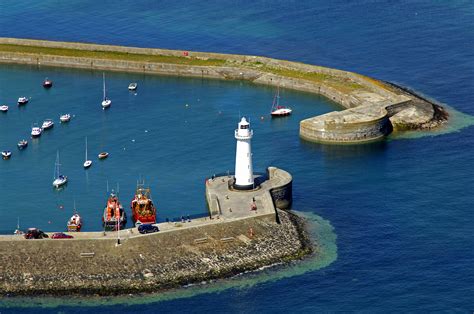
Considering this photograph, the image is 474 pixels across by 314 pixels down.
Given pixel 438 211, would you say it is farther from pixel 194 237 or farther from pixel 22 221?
pixel 22 221

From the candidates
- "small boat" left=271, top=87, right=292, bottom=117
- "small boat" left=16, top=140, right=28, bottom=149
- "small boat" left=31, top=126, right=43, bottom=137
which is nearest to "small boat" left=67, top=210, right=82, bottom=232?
"small boat" left=16, top=140, right=28, bottom=149

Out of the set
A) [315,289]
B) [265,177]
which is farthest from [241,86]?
[315,289]

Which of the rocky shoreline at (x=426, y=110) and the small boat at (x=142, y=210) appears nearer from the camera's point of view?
the small boat at (x=142, y=210)

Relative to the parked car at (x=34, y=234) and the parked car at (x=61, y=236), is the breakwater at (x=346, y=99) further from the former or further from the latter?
the parked car at (x=34, y=234)

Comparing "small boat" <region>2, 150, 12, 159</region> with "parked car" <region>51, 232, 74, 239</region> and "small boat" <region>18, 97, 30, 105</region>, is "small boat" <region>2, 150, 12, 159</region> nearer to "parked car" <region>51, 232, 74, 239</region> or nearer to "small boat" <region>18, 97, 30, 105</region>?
"small boat" <region>18, 97, 30, 105</region>

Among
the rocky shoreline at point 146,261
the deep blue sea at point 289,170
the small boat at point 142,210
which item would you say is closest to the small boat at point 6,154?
the deep blue sea at point 289,170

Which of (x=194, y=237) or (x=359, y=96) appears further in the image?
(x=359, y=96)

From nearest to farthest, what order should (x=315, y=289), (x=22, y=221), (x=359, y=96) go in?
(x=315, y=289) → (x=22, y=221) → (x=359, y=96)
